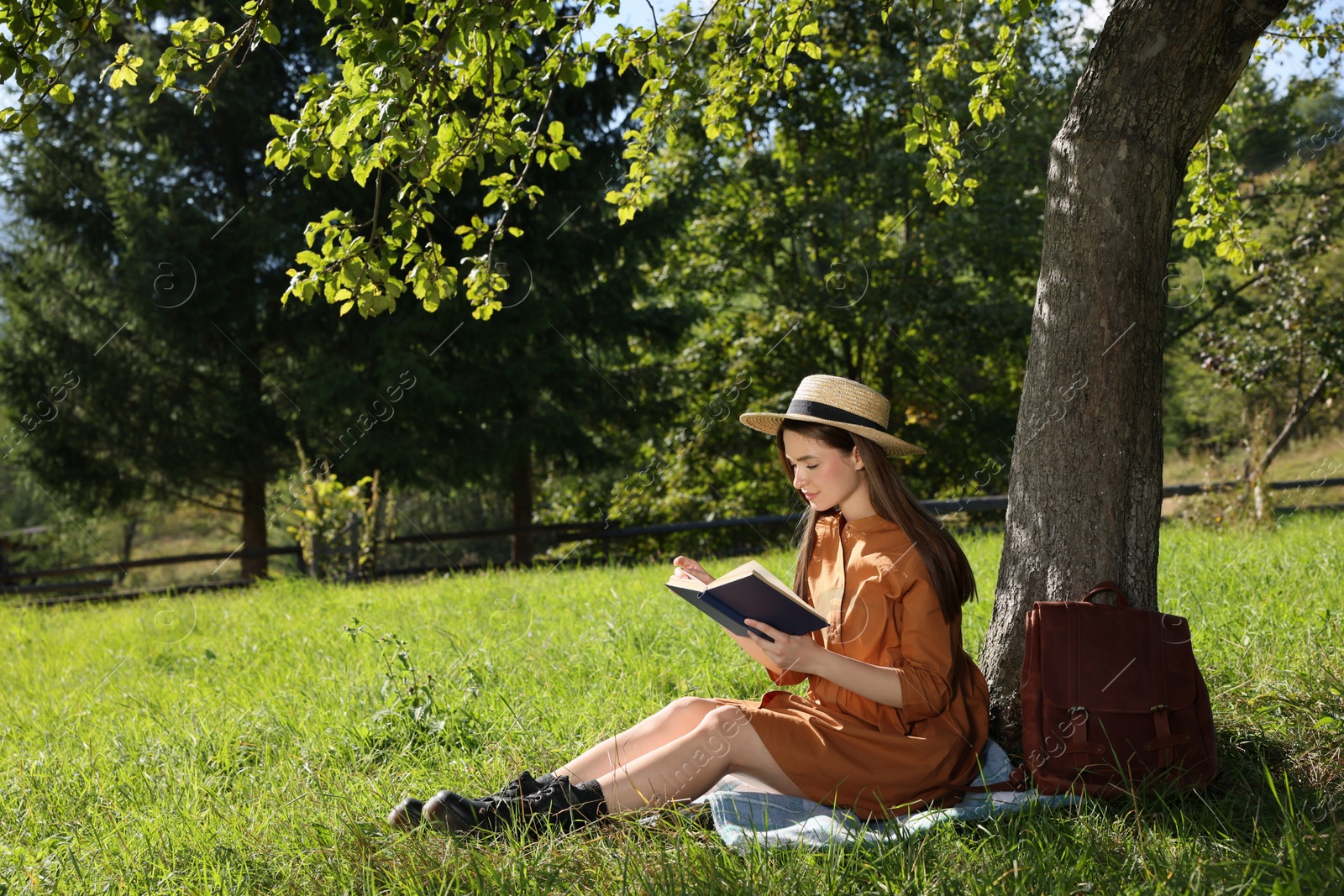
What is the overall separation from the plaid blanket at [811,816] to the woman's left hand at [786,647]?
15.8 inches

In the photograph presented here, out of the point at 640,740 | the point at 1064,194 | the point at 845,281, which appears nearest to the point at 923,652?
the point at 640,740

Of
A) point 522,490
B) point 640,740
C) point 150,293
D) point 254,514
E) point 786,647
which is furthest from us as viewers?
point 522,490

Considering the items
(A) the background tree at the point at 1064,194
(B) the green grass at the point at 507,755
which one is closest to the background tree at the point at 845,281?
(B) the green grass at the point at 507,755

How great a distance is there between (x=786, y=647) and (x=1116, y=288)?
1601 millimetres

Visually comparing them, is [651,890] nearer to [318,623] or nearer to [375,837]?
[375,837]

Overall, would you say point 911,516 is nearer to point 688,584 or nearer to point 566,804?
point 688,584

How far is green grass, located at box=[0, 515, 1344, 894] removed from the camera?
2.44 metres

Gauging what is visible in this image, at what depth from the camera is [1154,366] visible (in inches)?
126

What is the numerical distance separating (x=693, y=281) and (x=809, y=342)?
7.08ft

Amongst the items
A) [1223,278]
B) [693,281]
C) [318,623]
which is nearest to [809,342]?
[693,281]

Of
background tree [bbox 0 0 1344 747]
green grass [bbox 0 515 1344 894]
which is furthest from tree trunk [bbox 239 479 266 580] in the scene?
background tree [bbox 0 0 1344 747]

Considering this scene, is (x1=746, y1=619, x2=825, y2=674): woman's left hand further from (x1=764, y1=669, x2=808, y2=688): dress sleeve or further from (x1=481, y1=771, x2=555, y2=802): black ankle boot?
(x1=481, y1=771, x2=555, y2=802): black ankle boot

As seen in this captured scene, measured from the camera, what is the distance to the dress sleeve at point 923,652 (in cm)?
287

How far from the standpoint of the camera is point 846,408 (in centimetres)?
309
